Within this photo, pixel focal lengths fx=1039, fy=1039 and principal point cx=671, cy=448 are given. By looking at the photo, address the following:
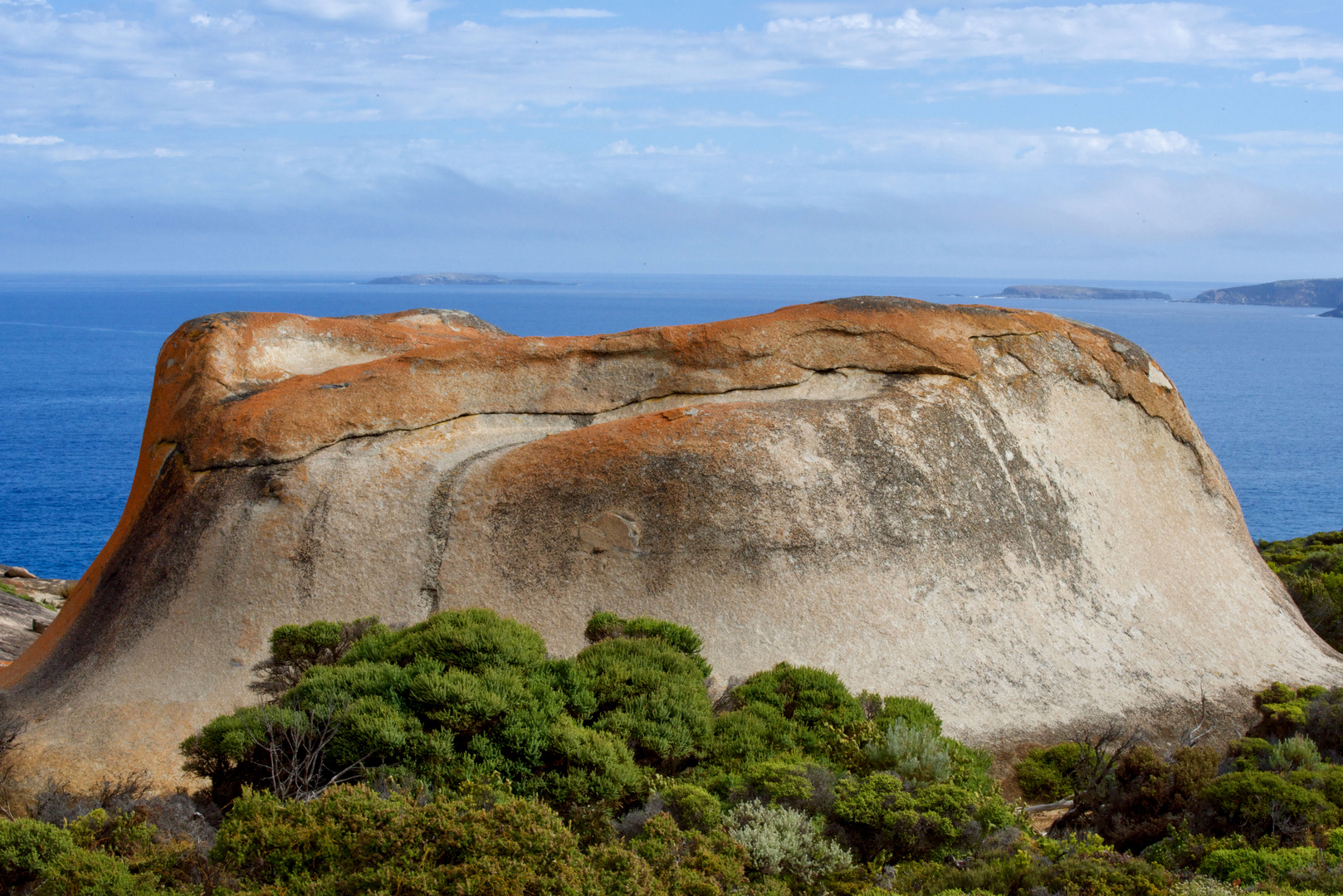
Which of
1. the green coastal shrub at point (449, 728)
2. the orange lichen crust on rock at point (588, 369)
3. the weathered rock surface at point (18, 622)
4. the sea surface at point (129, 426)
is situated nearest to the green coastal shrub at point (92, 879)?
the green coastal shrub at point (449, 728)

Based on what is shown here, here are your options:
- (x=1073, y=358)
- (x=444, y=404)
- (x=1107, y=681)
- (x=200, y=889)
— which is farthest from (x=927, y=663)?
(x=200, y=889)

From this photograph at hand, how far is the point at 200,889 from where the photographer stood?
7570 mm

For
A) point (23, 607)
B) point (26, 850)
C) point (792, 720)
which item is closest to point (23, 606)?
point (23, 607)

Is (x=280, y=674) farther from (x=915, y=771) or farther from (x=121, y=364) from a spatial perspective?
(x=121, y=364)

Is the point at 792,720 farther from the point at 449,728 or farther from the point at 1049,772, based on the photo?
the point at 449,728

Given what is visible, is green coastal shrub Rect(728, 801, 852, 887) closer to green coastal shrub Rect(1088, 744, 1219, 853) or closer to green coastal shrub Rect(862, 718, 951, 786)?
green coastal shrub Rect(862, 718, 951, 786)

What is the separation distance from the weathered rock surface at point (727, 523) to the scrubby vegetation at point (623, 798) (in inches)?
50.0

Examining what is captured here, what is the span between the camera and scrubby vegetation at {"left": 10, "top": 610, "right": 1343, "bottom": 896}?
299 inches

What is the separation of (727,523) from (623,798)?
501 centimetres

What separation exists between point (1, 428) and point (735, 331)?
89.2 m

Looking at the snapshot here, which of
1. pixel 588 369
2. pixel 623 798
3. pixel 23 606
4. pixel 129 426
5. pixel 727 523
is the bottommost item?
pixel 23 606

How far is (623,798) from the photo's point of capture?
9898 mm

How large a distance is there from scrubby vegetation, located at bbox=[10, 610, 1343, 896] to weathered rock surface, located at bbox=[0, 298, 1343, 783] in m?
1.27

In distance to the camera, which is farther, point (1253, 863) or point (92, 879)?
point (1253, 863)
